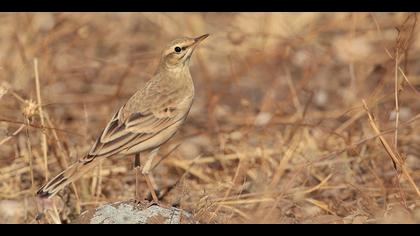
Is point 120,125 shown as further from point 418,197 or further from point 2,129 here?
point 418,197

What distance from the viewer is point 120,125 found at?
610 centimetres

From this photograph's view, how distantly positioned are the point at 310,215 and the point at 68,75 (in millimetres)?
4896

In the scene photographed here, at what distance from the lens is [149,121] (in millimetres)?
6141

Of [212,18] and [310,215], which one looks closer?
[310,215]

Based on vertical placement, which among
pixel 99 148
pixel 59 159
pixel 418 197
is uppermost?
pixel 99 148

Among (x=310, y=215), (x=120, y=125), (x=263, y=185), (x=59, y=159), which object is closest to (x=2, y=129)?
(x=59, y=159)

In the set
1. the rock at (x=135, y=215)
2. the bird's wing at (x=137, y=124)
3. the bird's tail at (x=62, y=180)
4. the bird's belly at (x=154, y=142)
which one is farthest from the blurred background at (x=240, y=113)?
the bird's tail at (x=62, y=180)

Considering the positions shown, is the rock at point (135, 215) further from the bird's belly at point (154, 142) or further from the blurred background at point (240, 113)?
the bird's belly at point (154, 142)

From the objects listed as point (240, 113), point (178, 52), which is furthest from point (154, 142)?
point (240, 113)

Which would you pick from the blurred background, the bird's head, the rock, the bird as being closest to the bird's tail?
the bird

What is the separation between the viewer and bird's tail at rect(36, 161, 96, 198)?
5.62 m

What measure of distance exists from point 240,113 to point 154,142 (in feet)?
12.4

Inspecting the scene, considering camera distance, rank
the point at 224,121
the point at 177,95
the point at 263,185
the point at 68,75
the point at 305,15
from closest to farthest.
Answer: the point at 177,95
the point at 263,185
the point at 224,121
the point at 68,75
the point at 305,15

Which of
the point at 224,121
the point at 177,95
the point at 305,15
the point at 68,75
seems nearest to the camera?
the point at 177,95
